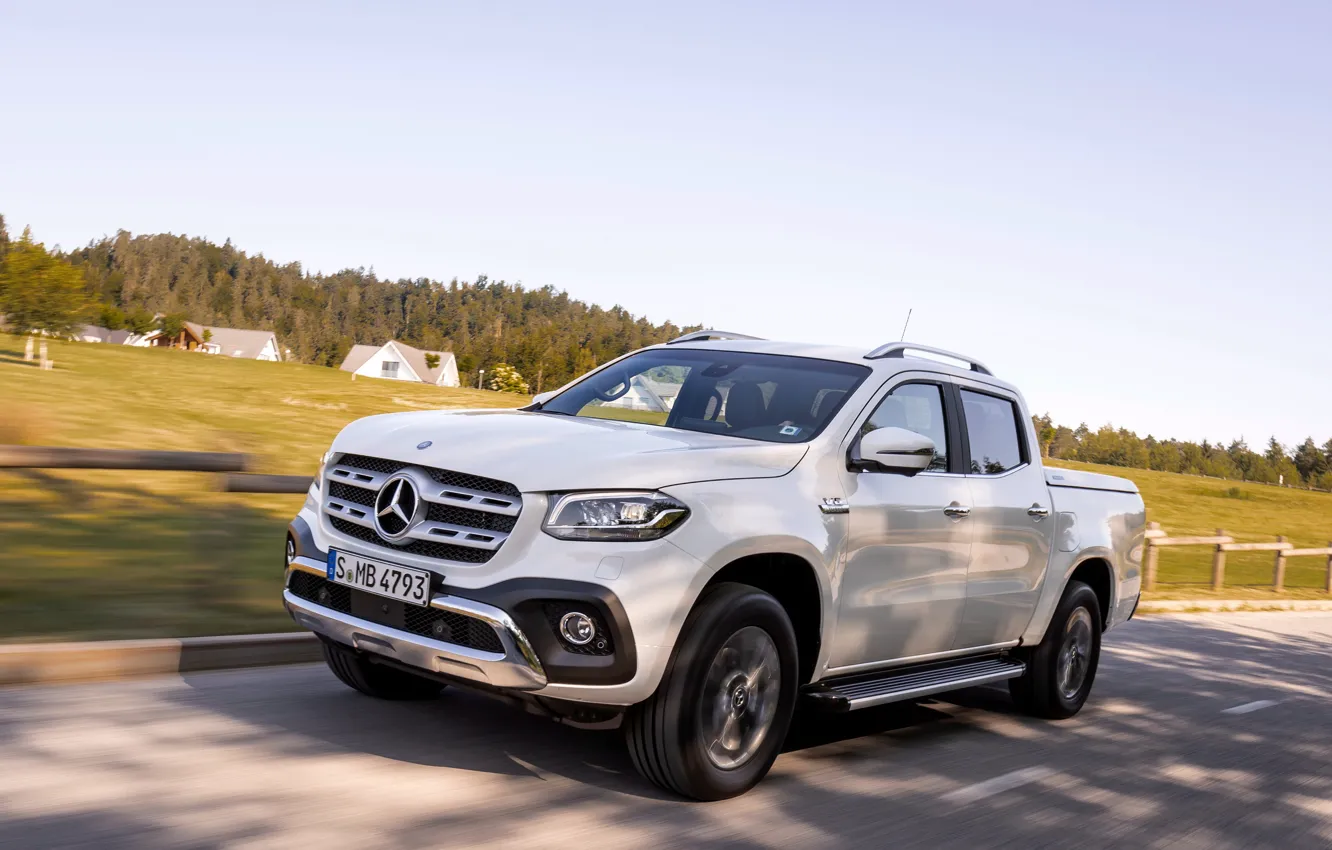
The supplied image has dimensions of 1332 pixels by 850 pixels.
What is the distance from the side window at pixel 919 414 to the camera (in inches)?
239

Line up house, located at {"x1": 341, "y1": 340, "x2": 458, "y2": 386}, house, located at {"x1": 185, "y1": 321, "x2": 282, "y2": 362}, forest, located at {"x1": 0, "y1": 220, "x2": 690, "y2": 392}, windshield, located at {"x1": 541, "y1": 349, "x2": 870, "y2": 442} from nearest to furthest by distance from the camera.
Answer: windshield, located at {"x1": 541, "y1": 349, "x2": 870, "y2": 442} < house, located at {"x1": 185, "y1": 321, "x2": 282, "y2": 362} < house, located at {"x1": 341, "y1": 340, "x2": 458, "y2": 386} < forest, located at {"x1": 0, "y1": 220, "x2": 690, "y2": 392}

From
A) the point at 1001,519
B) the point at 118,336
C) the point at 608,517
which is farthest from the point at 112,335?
the point at 608,517

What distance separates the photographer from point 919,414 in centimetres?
643

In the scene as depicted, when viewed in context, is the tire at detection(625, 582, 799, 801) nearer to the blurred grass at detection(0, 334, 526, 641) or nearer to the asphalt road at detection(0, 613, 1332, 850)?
the asphalt road at detection(0, 613, 1332, 850)

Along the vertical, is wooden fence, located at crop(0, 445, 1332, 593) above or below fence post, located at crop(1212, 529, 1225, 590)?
above

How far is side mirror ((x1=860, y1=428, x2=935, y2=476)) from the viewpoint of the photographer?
559cm

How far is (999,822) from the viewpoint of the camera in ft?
17.1

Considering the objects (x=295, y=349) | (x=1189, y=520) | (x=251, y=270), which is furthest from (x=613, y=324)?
(x=1189, y=520)

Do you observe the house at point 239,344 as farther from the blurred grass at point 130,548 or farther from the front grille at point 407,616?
the front grille at point 407,616

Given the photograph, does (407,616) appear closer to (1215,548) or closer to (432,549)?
(432,549)

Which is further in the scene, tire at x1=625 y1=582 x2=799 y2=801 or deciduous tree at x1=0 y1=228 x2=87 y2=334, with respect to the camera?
deciduous tree at x1=0 y1=228 x2=87 y2=334

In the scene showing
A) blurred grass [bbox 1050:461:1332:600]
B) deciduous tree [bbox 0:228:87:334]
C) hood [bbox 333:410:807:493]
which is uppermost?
deciduous tree [bbox 0:228:87:334]

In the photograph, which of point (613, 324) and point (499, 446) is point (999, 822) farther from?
point (613, 324)

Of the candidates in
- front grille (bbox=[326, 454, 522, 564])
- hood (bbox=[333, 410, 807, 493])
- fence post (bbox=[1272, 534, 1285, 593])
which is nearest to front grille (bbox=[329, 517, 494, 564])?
front grille (bbox=[326, 454, 522, 564])
